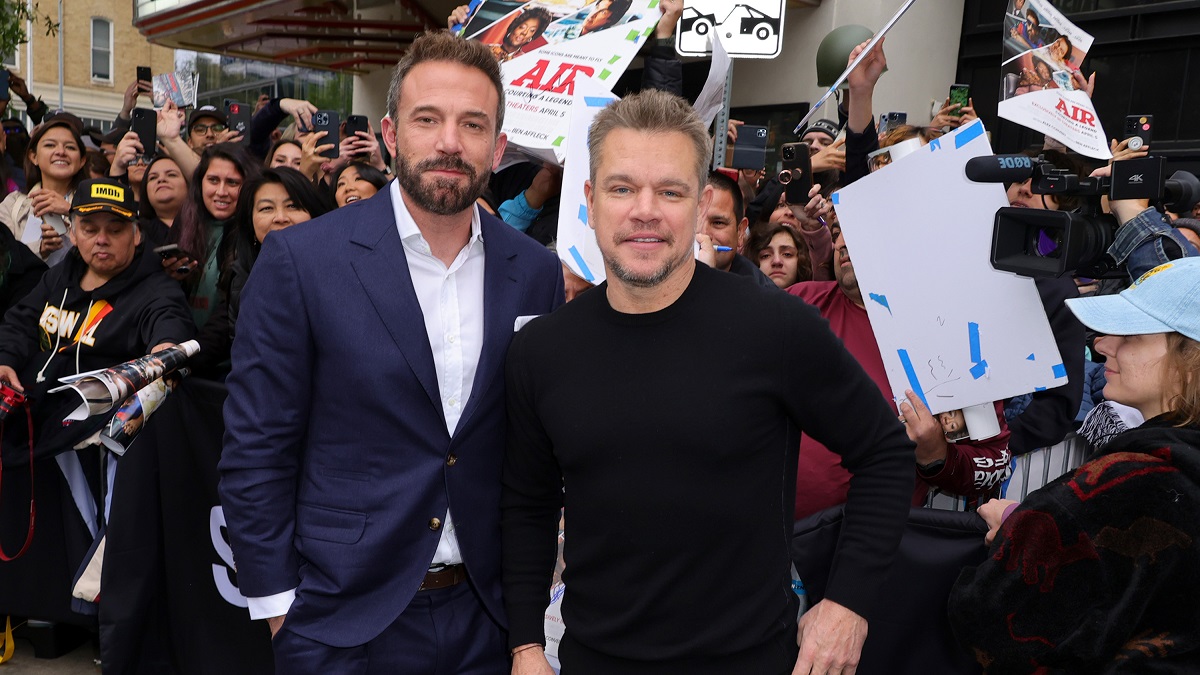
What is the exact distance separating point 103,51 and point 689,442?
147ft

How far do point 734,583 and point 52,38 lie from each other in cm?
4380

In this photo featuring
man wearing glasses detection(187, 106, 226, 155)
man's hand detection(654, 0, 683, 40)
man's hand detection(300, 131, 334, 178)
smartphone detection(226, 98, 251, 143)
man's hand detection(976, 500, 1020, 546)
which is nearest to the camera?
man's hand detection(976, 500, 1020, 546)

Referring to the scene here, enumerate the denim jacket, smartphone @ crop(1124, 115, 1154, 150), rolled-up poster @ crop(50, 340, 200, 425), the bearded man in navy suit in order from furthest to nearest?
smartphone @ crop(1124, 115, 1154, 150) → rolled-up poster @ crop(50, 340, 200, 425) → the denim jacket → the bearded man in navy suit

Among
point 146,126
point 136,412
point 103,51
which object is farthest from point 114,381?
point 103,51

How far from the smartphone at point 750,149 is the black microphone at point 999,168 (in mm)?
1468

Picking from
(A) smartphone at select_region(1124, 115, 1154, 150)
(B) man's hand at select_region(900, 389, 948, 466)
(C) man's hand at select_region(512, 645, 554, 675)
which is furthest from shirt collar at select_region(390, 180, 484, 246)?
(A) smartphone at select_region(1124, 115, 1154, 150)

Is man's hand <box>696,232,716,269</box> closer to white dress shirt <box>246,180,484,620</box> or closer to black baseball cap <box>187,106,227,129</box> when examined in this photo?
white dress shirt <box>246,180,484,620</box>

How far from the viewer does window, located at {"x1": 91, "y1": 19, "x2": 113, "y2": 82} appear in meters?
40.2

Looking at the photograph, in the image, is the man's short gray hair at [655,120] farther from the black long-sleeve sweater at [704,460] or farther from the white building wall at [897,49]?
the white building wall at [897,49]

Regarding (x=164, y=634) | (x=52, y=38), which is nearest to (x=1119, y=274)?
(x=164, y=634)

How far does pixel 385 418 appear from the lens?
2.30 m

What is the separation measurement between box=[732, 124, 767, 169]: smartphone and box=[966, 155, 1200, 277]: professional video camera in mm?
1370

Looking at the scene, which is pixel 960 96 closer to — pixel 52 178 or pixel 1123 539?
pixel 1123 539

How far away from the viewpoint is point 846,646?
211cm
